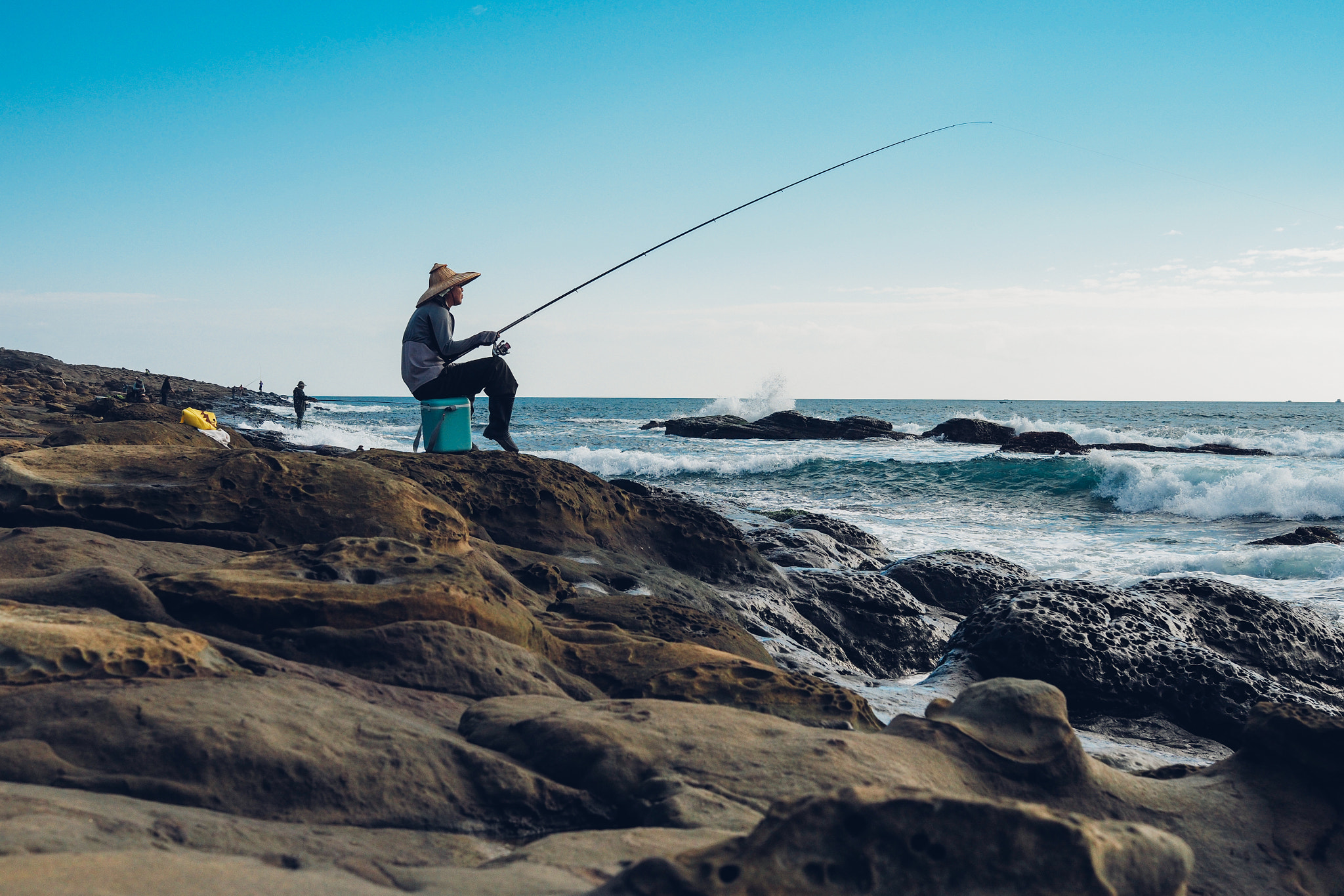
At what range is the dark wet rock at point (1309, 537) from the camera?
978 centimetres

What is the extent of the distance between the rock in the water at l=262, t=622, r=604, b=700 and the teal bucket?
10.7ft

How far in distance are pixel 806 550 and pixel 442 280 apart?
356 cm

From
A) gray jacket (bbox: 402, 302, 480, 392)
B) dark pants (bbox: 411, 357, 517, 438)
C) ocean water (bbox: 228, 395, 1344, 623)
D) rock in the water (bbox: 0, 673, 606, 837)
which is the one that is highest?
gray jacket (bbox: 402, 302, 480, 392)

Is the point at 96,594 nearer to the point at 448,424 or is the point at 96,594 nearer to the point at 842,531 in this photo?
the point at 448,424

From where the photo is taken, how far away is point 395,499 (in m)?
4.11

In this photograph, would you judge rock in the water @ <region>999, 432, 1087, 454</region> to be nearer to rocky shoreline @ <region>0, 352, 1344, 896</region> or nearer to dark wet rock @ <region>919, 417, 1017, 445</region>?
dark wet rock @ <region>919, 417, 1017, 445</region>

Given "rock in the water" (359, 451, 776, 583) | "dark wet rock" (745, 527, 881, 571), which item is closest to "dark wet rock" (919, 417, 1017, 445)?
"dark wet rock" (745, 527, 881, 571)

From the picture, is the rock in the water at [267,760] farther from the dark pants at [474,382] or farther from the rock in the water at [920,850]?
the dark pants at [474,382]

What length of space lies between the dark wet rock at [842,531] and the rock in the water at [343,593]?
5523 mm

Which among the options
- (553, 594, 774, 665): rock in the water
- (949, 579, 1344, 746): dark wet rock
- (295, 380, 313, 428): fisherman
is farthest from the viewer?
(295, 380, 313, 428): fisherman

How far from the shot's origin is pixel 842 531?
892 cm

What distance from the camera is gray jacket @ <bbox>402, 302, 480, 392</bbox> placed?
19.0 feet

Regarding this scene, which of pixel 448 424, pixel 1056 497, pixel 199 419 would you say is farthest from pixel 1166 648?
pixel 1056 497

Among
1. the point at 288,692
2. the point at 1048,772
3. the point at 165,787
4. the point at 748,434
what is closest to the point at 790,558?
the point at 1048,772
